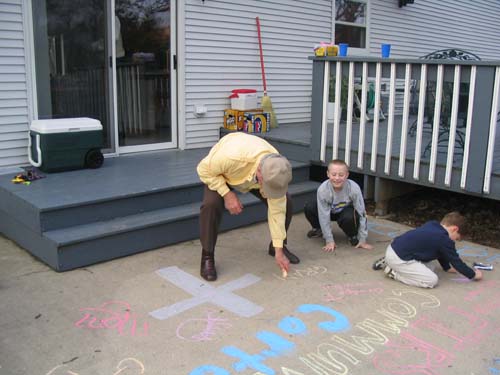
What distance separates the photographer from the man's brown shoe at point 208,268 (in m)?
3.53

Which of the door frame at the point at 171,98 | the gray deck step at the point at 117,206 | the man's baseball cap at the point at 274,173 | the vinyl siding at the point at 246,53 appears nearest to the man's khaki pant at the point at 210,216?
the man's baseball cap at the point at 274,173

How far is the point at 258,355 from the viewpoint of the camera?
263cm

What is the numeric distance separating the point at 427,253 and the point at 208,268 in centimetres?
143

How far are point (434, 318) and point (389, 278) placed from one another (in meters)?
0.58

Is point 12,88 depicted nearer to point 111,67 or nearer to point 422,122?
point 111,67

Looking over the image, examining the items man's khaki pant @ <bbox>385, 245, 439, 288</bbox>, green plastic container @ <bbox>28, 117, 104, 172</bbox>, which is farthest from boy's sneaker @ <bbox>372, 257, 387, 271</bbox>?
green plastic container @ <bbox>28, 117, 104, 172</bbox>

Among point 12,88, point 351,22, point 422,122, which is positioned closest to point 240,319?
point 422,122

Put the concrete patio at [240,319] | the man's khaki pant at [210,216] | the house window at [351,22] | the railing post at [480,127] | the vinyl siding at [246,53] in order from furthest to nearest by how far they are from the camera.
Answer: the house window at [351,22]
the vinyl siding at [246,53]
the railing post at [480,127]
the man's khaki pant at [210,216]
the concrete patio at [240,319]

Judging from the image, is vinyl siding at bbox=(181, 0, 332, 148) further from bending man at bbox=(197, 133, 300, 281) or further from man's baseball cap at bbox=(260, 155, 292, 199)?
man's baseball cap at bbox=(260, 155, 292, 199)

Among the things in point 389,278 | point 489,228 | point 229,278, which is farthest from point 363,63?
point 229,278

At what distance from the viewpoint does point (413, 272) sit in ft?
11.2

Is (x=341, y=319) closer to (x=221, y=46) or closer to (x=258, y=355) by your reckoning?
(x=258, y=355)

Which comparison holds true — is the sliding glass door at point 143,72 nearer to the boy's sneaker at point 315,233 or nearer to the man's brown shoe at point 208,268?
the boy's sneaker at point 315,233

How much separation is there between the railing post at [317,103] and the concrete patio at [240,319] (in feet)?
5.67
